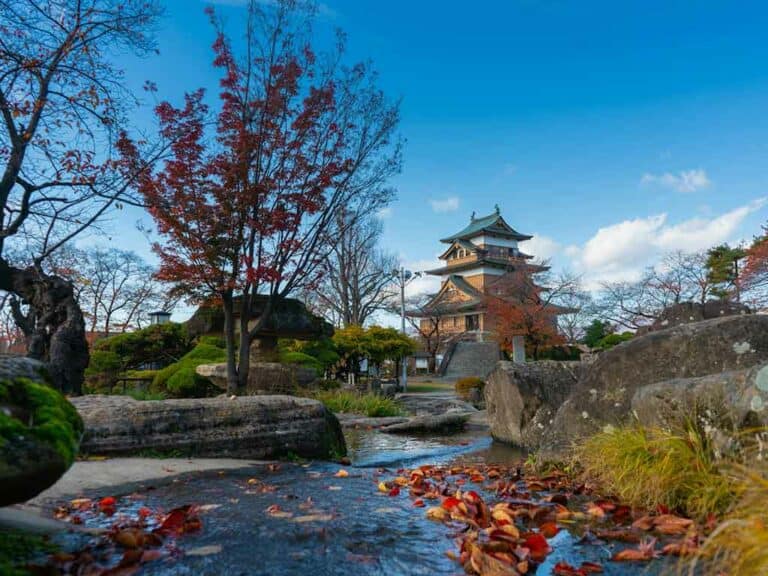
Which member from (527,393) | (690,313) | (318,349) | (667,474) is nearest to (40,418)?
(667,474)

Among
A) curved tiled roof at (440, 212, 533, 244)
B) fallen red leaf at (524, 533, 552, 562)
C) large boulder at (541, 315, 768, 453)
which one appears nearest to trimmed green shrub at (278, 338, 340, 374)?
large boulder at (541, 315, 768, 453)

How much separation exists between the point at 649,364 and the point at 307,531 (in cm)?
332

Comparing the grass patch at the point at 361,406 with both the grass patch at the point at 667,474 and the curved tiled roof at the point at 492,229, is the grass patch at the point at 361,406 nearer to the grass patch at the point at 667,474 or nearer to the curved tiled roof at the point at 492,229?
the grass patch at the point at 667,474

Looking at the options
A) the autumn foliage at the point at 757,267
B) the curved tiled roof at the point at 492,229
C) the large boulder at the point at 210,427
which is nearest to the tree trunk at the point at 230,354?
the large boulder at the point at 210,427

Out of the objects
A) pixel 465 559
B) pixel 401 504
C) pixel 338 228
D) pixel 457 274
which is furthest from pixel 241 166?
pixel 457 274

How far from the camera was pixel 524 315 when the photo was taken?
24141mm

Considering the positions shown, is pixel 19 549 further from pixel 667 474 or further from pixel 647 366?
pixel 647 366

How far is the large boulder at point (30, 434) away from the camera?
1.79 m

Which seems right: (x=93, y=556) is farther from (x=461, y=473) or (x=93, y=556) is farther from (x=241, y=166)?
(x=241, y=166)

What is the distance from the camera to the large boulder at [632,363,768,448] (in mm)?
2766

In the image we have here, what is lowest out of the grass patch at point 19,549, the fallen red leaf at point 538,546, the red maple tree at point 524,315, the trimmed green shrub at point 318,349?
the fallen red leaf at point 538,546

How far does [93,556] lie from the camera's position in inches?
83.0

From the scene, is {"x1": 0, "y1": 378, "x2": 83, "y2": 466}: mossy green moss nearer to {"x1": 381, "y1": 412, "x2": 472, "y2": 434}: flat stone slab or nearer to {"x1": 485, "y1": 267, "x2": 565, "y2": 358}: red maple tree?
{"x1": 381, "y1": 412, "x2": 472, "y2": 434}: flat stone slab

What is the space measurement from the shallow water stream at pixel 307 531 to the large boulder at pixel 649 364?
1.72 metres
